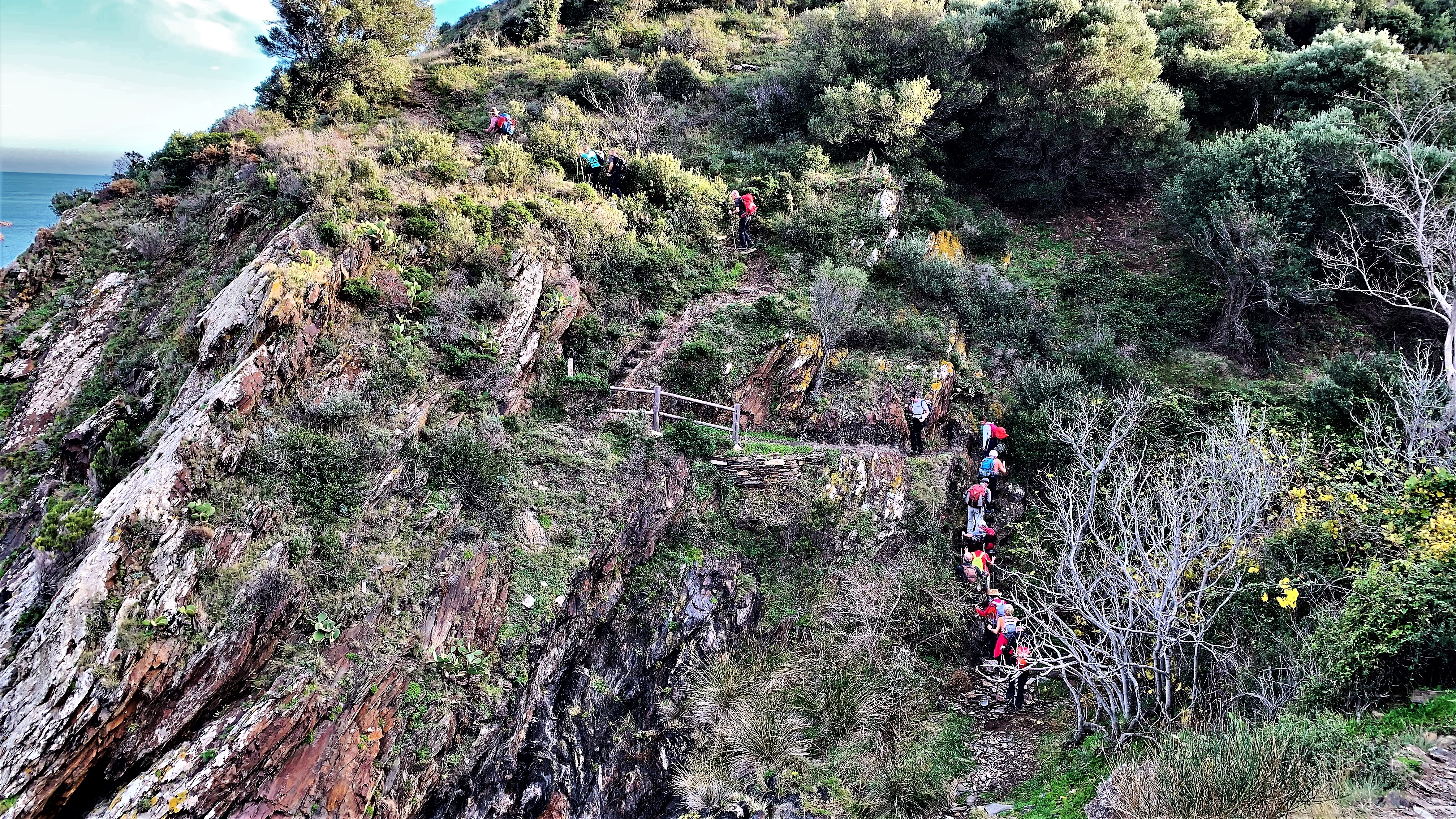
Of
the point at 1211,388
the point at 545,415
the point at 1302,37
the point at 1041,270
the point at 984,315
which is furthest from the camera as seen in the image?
the point at 1302,37

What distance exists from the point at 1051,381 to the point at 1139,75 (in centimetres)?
1212

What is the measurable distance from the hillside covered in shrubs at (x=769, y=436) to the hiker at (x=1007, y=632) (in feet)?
1.15

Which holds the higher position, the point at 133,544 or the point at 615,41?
the point at 615,41

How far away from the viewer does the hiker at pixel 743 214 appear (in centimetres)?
1825

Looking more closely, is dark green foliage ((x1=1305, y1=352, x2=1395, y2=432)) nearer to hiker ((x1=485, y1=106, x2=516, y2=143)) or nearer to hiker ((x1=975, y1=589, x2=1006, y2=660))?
hiker ((x1=975, y1=589, x2=1006, y2=660))

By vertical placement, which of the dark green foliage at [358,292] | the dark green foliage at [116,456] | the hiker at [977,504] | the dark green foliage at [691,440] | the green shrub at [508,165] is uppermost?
the green shrub at [508,165]

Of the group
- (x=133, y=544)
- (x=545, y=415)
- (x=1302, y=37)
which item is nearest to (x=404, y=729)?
(x=133, y=544)

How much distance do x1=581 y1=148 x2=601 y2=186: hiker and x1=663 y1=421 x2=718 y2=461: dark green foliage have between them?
8.48m

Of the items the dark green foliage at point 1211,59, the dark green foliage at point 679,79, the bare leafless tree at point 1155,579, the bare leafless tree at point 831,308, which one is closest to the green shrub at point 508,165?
the bare leafless tree at point 831,308

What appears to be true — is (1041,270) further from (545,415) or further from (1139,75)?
(545,415)

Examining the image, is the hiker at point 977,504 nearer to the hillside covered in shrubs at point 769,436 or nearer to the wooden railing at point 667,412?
the hillside covered in shrubs at point 769,436

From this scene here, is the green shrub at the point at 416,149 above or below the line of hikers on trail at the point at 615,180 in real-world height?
above

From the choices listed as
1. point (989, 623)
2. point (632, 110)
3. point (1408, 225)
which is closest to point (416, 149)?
point (632, 110)

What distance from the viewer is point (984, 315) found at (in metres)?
17.2
